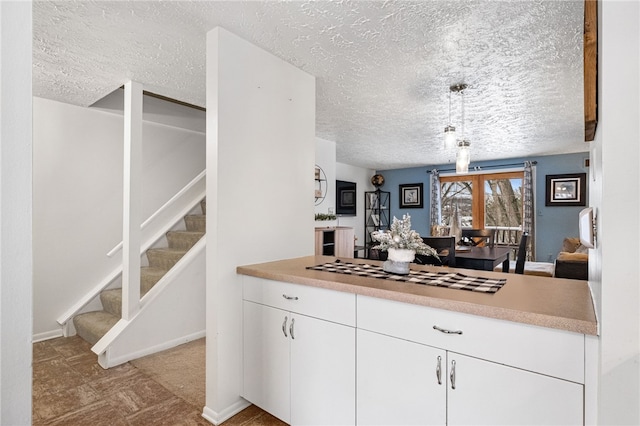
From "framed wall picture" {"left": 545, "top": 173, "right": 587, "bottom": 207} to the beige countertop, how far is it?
545cm

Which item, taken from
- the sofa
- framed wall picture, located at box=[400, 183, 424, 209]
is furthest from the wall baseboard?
framed wall picture, located at box=[400, 183, 424, 209]

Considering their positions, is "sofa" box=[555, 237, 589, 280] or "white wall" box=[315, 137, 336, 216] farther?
"white wall" box=[315, 137, 336, 216]

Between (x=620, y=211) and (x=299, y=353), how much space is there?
1464 mm

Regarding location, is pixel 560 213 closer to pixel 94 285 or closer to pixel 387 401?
pixel 387 401

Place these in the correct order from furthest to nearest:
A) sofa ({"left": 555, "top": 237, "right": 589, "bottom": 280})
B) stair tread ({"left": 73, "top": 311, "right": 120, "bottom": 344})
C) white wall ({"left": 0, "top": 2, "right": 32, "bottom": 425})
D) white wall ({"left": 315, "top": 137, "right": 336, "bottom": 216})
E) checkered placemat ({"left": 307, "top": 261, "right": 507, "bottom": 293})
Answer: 1. white wall ({"left": 315, "top": 137, "right": 336, "bottom": 216})
2. stair tread ({"left": 73, "top": 311, "right": 120, "bottom": 344})
3. sofa ({"left": 555, "top": 237, "right": 589, "bottom": 280})
4. checkered placemat ({"left": 307, "top": 261, "right": 507, "bottom": 293})
5. white wall ({"left": 0, "top": 2, "right": 32, "bottom": 425})

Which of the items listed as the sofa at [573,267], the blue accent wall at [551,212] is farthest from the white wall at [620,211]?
the blue accent wall at [551,212]

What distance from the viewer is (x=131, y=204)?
2.78 metres

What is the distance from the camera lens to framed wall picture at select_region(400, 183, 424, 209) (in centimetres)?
756

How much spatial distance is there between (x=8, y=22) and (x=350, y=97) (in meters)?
2.83

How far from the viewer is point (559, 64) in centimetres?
239

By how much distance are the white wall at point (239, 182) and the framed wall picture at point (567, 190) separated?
5734 millimetres

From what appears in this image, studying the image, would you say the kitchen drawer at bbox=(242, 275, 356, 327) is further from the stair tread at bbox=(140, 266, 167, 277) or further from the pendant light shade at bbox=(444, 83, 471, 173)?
the pendant light shade at bbox=(444, 83, 471, 173)

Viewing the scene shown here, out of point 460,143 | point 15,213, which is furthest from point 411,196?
point 15,213

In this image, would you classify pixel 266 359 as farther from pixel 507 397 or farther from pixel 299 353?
pixel 507 397
